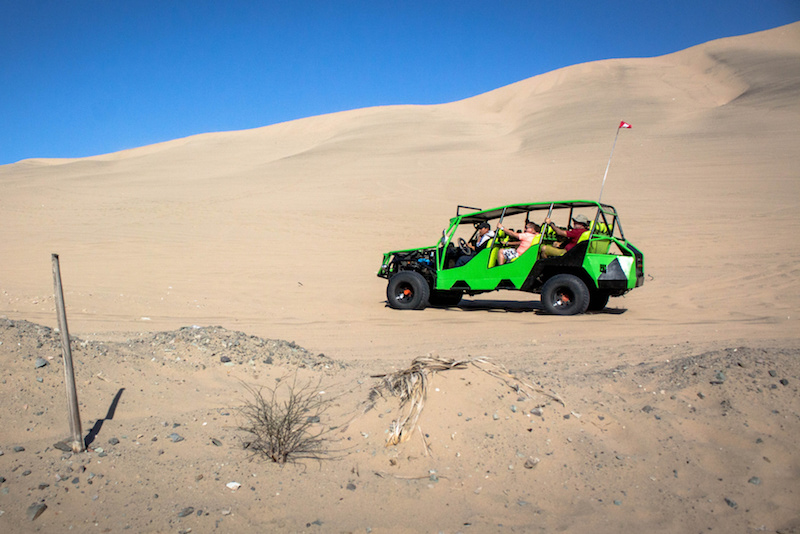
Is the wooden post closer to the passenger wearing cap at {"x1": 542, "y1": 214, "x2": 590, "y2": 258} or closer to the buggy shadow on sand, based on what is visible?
the buggy shadow on sand

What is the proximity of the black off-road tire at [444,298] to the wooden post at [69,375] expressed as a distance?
7343 millimetres

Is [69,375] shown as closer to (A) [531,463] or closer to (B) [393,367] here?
(A) [531,463]

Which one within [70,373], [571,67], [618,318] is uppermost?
[571,67]

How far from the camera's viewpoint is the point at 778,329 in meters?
6.95

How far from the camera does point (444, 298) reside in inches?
429

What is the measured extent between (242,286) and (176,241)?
6.49 m

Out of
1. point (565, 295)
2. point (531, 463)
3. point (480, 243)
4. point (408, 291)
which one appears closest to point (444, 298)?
point (408, 291)

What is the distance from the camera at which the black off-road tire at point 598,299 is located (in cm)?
917

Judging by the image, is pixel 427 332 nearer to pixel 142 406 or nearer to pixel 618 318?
pixel 618 318

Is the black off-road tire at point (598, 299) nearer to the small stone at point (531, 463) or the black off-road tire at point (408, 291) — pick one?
the black off-road tire at point (408, 291)

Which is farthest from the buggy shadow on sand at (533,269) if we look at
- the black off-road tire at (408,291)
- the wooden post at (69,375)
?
the wooden post at (69,375)

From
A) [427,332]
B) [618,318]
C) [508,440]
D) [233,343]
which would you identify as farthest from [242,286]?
[508,440]

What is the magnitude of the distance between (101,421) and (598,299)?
25.5ft

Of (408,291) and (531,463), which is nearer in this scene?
(531,463)
